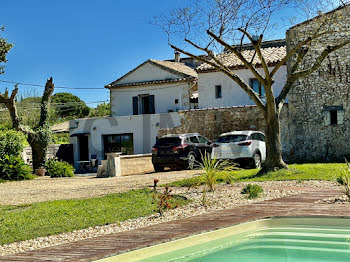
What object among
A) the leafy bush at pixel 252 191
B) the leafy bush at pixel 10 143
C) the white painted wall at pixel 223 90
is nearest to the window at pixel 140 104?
the white painted wall at pixel 223 90

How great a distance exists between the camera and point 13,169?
61.4 feet

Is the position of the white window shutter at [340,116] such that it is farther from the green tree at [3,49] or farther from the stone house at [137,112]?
the green tree at [3,49]

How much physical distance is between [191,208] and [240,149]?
8357mm

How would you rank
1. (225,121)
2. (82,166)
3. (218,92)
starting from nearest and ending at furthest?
1. (225,121)
2. (82,166)
3. (218,92)

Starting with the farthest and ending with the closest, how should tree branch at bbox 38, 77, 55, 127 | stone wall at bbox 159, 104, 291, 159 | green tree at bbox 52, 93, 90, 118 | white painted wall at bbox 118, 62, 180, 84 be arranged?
green tree at bbox 52, 93, 90, 118, white painted wall at bbox 118, 62, 180, 84, tree branch at bbox 38, 77, 55, 127, stone wall at bbox 159, 104, 291, 159

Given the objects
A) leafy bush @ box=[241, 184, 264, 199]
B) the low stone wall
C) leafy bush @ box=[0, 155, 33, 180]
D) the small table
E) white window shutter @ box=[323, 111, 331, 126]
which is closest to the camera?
leafy bush @ box=[241, 184, 264, 199]

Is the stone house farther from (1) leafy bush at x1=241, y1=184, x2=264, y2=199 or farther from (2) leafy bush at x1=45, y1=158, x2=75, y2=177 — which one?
(1) leafy bush at x1=241, y1=184, x2=264, y2=199

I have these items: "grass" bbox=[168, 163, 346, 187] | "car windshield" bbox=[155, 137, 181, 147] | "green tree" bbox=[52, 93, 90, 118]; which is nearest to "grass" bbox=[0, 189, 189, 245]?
"grass" bbox=[168, 163, 346, 187]

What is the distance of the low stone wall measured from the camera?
1998 centimetres

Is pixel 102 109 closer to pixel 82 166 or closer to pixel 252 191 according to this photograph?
pixel 82 166

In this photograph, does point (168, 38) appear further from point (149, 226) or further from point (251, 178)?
point (149, 226)

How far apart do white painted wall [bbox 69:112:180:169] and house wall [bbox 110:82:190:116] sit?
3523mm

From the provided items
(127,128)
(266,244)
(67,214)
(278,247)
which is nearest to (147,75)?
(127,128)

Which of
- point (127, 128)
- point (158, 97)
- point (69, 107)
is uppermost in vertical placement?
point (69, 107)
